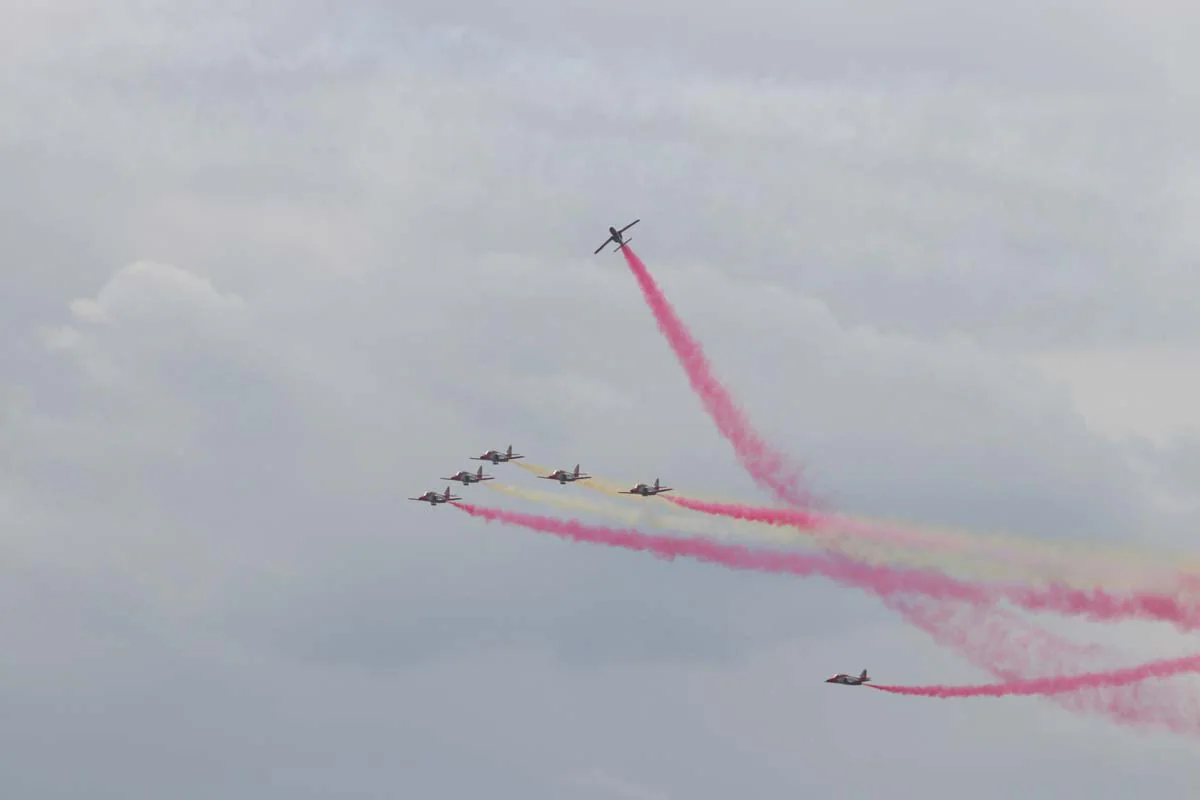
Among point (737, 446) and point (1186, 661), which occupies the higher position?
point (737, 446)

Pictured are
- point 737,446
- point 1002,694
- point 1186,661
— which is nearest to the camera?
point 1186,661

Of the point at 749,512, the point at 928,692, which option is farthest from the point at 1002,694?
the point at 749,512

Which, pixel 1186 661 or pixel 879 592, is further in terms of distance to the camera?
pixel 879 592

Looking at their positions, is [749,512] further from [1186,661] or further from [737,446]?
[1186,661]

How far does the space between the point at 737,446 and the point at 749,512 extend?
4.84m

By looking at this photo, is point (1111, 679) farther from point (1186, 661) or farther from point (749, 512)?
point (749, 512)

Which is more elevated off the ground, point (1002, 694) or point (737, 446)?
point (737, 446)

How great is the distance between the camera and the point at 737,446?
198750mm

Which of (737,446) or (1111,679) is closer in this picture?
(1111,679)

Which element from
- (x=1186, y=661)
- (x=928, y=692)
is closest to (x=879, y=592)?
(x=928, y=692)

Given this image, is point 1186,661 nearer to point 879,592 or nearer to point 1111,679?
point 1111,679

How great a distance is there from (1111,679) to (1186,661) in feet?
24.7

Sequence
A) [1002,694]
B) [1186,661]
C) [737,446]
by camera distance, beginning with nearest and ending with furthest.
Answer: [1186,661] → [1002,694] → [737,446]

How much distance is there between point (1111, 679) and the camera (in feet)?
593
